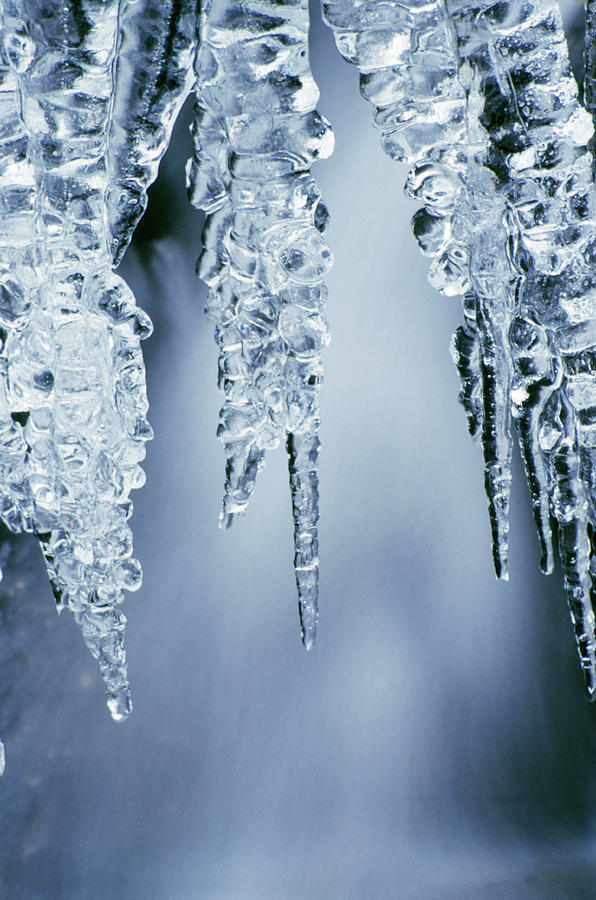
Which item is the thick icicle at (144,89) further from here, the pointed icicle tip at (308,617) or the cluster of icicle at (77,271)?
the pointed icicle tip at (308,617)

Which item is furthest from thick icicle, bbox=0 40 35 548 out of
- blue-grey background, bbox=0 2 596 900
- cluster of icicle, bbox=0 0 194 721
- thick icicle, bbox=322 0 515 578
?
blue-grey background, bbox=0 2 596 900

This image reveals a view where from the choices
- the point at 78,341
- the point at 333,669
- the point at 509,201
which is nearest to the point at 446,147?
the point at 509,201

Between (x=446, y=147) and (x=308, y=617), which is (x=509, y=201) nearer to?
(x=446, y=147)

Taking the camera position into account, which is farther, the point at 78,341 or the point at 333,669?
the point at 333,669

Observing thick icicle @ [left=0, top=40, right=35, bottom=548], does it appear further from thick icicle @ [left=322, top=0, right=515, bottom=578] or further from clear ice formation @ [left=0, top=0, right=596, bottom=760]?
thick icicle @ [left=322, top=0, right=515, bottom=578]

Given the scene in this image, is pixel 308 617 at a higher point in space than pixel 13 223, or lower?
lower

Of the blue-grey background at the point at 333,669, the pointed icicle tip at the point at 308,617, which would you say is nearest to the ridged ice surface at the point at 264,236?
the pointed icicle tip at the point at 308,617

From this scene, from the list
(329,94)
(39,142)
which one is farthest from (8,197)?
(329,94)
